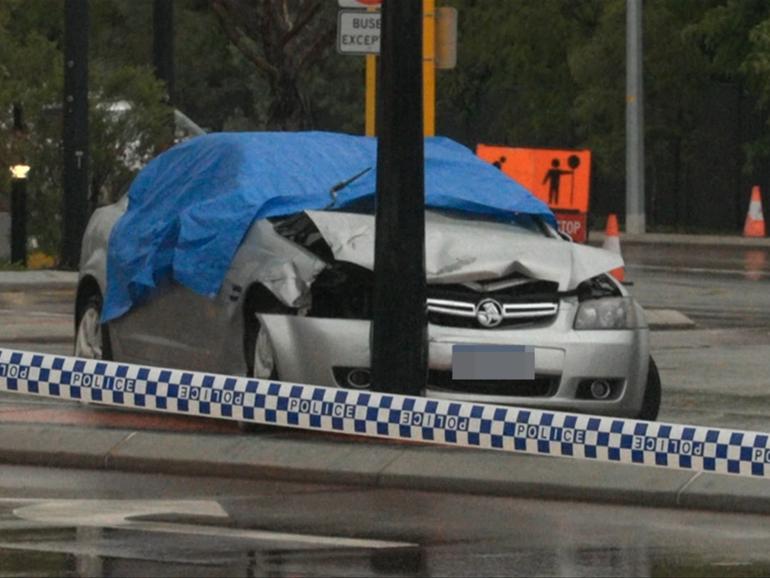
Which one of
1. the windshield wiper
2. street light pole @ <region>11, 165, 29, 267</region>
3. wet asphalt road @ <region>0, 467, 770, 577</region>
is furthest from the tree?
wet asphalt road @ <region>0, 467, 770, 577</region>

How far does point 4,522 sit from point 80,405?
4.58 metres

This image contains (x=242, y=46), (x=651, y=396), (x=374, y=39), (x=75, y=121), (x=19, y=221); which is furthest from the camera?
(x=242, y=46)

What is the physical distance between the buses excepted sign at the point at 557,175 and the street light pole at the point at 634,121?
18640 mm

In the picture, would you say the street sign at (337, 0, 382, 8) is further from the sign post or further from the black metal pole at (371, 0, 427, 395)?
the black metal pole at (371, 0, 427, 395)

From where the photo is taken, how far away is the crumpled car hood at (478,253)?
13664 millimetres

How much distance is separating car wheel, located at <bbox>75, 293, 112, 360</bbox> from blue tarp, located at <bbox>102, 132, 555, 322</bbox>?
1.58ft

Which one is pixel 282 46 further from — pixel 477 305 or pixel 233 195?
pixel 477 305

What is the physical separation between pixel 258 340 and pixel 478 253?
48.2 inches

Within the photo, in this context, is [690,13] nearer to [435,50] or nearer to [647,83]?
[647,83]

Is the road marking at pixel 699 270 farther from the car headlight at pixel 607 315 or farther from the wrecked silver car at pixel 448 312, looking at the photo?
the car headlight at pixel 607 315

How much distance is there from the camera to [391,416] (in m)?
12.8

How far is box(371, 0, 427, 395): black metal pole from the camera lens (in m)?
13.2

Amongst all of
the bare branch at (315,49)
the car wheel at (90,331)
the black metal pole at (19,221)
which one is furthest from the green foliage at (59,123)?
the car wheel at (90,331)

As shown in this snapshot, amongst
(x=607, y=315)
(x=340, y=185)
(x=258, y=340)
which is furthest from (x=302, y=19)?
(x=607, y=315)
